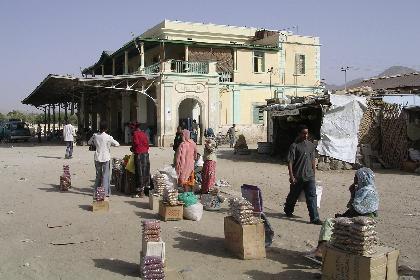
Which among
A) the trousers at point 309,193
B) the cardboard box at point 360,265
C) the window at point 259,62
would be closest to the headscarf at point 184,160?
the trousers at point 309,193

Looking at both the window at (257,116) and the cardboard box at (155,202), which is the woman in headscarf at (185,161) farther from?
the window at (257,116)

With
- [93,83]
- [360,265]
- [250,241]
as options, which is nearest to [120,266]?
[250,241]

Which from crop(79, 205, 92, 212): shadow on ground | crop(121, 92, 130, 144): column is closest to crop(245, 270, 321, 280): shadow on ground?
crop(79, 205, 92, 212): shadow on ground

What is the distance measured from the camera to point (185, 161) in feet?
29.7

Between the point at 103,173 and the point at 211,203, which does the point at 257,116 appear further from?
the point at 211,203

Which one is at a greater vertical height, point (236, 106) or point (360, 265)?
point (236, 106)

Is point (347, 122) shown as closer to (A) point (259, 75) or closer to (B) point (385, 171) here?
(B) point (385, 171)

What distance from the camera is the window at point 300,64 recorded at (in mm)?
33500

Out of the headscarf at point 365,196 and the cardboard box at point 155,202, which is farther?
the cardboard box at point 155,202

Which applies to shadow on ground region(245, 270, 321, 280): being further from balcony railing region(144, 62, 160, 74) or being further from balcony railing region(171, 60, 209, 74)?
balcony railing region(171, 60, 209, 74)

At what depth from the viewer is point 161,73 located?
25547mm

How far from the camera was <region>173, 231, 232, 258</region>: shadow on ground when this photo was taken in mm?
5805

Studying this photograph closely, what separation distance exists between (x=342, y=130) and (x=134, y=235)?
10.5m

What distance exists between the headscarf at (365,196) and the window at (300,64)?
94.8 ft
